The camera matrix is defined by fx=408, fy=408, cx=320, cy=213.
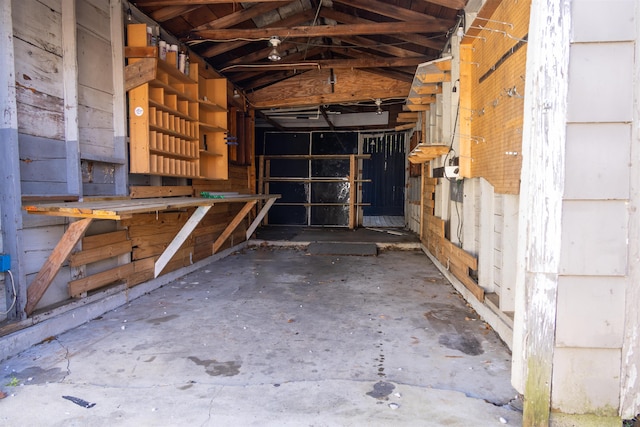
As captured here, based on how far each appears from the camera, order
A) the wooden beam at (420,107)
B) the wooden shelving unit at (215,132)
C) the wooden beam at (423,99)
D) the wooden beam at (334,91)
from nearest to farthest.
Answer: the wooden shelving unit at (215,132)
the wooden beam at (423,99)
the wooden beam at (420,107)
the wooden beam at (334,91)

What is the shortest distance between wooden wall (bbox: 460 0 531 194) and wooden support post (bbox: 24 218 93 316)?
2700mm

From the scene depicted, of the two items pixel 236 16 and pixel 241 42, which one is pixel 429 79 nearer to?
pixel 236 16

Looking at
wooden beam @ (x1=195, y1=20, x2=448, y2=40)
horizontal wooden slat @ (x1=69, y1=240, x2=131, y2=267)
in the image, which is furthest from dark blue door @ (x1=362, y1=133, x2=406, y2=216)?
horizontal wooden slat @ (x1=69, y1=240, x2=131, y2=267)

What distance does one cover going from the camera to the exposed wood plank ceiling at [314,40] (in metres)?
4.47

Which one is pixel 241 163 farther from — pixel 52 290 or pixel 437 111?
pixel 52 290

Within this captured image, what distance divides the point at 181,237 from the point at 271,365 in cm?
202

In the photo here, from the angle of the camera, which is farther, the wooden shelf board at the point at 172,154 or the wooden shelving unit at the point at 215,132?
the wooden shelving unit at the point at 215,132

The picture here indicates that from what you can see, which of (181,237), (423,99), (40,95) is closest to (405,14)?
(423,99)

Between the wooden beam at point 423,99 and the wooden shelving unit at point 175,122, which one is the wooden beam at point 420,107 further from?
the wooden shelving unit at point 175,122

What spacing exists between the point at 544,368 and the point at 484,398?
41 cm

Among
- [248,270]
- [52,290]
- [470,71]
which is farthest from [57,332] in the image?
[470,71]

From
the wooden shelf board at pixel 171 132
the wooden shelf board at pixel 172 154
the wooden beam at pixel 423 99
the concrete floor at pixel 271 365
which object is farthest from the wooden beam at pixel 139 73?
the wooden beam at pixel 423 99

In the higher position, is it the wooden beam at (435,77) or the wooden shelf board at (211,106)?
the wooden beam at (435,77)

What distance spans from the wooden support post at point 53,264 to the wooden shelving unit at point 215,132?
2.84 metres
